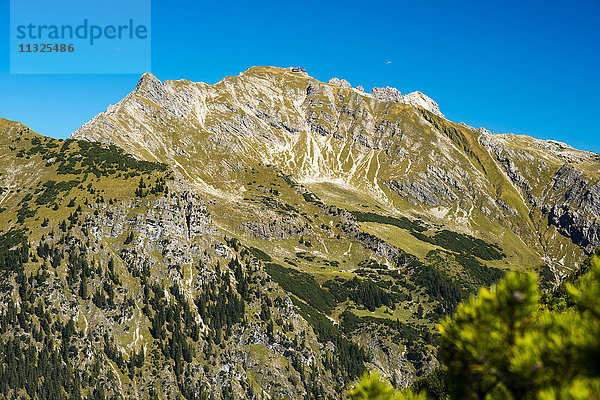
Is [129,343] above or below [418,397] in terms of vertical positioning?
below

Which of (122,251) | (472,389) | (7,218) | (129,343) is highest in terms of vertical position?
(7,218)

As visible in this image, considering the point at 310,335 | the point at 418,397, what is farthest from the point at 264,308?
the point at 418,397

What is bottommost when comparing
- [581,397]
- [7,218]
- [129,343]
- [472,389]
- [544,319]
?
[129,343]

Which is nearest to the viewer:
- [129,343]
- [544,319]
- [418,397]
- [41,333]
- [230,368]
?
[544,319]

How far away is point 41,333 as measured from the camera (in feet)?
465

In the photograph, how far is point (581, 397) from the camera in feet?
17.8

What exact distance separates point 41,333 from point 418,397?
563 feet

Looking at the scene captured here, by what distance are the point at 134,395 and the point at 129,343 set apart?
20.9m

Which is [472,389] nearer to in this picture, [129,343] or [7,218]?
[129,343]

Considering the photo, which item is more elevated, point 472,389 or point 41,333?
point 472,389

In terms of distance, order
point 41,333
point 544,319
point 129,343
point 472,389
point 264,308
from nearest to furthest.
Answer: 1. point 544,319
2. point 472,389
3. point 41,333
4. point 129,343
5. point 264,308

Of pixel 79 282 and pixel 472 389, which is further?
pixel 79 282

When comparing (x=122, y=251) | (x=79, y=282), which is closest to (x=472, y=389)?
(x=79, y=282)

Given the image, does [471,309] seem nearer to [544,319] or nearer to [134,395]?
[544,319]
